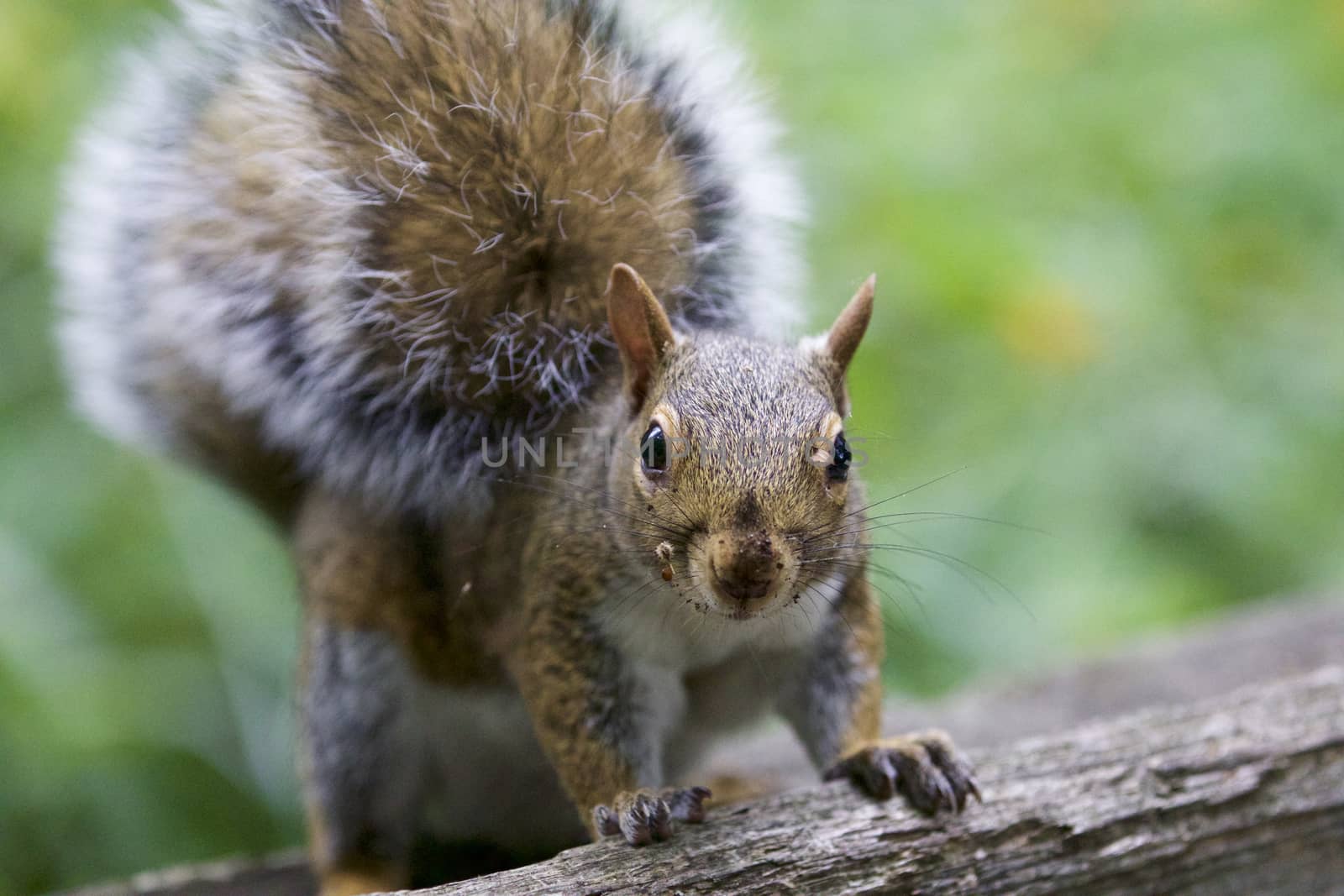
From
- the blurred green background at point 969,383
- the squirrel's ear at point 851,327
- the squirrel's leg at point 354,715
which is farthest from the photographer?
the blurred green background at point 969,383

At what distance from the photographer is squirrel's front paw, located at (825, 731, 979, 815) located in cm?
142

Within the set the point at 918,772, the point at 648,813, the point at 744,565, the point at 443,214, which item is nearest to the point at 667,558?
the point at 744,565

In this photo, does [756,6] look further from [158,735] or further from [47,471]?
[158,735]

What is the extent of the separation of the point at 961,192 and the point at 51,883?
94.6 inches

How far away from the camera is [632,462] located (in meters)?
1.35

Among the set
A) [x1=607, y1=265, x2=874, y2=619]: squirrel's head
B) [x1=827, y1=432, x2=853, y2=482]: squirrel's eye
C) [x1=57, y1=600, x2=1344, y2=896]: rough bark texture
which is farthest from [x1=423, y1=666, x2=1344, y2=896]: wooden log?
[x1=827, y1=432, x2=853, y2=482]: squirrel's eye

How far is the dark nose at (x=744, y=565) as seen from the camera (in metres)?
1.14

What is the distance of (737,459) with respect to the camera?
1213 millimetres

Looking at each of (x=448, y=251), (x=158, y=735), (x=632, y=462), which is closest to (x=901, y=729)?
(x=632, y=462)

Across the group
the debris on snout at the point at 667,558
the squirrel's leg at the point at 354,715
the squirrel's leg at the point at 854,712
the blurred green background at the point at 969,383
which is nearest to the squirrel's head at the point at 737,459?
the debris on snout at the point at 667,558

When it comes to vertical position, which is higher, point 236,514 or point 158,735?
point 236,514

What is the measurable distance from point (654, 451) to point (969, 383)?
1.76m

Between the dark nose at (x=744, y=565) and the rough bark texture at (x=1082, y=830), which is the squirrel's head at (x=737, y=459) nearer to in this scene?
the dark nose at (x=744, y=565)

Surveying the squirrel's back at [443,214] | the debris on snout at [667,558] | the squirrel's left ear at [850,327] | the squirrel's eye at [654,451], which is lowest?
the debris on snout at [667,558]
